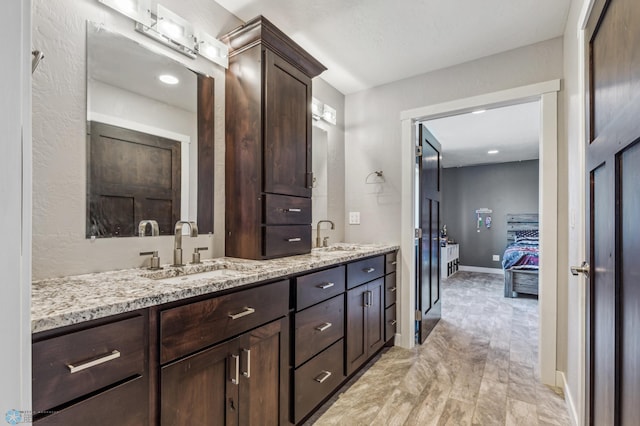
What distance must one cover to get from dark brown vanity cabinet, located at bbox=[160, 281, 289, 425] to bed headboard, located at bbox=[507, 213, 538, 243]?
21.1 ft

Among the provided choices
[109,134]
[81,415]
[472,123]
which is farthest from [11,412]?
[472,123]

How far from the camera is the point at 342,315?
6.38 feet

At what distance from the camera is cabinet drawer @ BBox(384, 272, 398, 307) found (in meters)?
2.52

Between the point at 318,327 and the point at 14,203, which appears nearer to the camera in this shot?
the point at 14,203

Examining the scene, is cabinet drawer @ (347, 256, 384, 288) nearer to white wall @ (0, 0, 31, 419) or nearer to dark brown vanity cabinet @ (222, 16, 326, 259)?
dark brown vanity cabinet @ (222, 16, 326, 259)

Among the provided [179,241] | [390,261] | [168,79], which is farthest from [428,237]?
[168,79]

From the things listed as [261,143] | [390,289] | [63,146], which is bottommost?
[390,289]

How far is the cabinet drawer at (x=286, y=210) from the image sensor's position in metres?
1.80

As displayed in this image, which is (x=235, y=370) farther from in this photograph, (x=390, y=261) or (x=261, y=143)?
(x=390, y=261)

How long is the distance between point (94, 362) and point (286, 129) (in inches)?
59.5

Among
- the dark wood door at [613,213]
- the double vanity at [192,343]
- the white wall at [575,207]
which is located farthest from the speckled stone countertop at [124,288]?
the white wall at [575,207]

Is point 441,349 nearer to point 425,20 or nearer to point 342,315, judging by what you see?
point 342,315

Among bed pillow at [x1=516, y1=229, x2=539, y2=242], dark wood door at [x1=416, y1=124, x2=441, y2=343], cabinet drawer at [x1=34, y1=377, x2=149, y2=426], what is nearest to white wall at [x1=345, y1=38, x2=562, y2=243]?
dark wood door at [x1=416, y1=124, x2=441, y2=343]

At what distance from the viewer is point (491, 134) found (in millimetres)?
4551
